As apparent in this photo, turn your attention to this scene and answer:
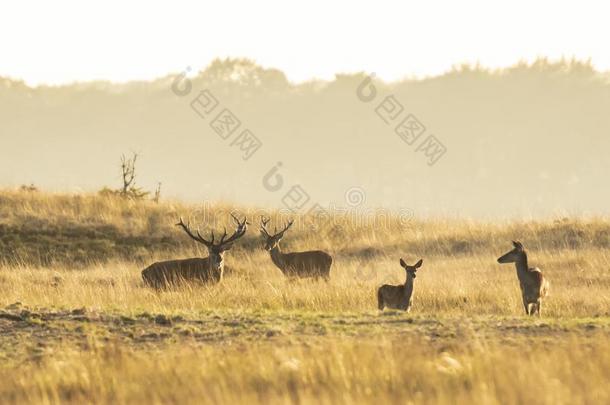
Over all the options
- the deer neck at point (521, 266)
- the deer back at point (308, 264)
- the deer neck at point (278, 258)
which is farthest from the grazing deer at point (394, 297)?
the deer neck at point (278, 258)

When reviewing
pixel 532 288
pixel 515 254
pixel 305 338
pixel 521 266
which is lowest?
pixel 305 338

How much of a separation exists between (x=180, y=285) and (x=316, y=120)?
64887mm

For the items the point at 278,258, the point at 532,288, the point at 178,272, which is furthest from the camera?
the point at 278,258

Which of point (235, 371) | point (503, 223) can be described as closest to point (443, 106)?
point (503, 223)

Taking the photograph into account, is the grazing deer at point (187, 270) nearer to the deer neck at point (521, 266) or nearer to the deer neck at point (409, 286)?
the deer neck at point (409, 286)

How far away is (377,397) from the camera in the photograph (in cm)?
737

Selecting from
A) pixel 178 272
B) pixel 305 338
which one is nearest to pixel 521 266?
pixel 305 338

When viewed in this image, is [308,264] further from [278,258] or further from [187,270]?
[187,270]

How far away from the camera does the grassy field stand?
25.1 feet

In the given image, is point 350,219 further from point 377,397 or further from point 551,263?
point 377,397

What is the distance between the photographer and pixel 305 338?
991cm

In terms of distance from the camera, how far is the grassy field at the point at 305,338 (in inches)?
301

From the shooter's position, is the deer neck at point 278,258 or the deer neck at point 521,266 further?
the deer neck at point 278,258

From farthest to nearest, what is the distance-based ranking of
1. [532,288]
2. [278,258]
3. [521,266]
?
[278,258], [521,266], [532,288]
